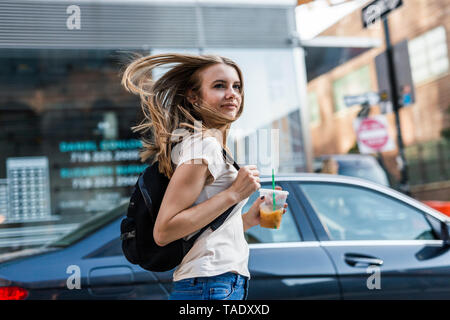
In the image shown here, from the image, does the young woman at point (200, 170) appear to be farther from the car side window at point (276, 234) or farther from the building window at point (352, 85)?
the building window at point (352, 85)

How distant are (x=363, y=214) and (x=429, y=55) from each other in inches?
501

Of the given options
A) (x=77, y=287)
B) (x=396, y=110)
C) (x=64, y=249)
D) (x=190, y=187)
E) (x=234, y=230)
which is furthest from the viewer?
(x=396, y=110)

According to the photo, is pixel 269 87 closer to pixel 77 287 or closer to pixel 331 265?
pixel 331 265

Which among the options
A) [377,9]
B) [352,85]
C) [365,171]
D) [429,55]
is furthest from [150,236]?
[352,85]

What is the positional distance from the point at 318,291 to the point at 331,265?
0.58 ft

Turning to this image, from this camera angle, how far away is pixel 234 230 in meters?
1.68

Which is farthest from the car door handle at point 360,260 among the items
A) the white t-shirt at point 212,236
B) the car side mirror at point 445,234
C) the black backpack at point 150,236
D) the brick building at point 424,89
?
the brick building at point 424,89

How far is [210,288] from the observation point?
5.19 feet

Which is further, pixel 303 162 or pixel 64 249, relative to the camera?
pixel 303 162

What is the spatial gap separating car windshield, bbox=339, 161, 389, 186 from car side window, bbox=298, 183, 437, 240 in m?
3.21

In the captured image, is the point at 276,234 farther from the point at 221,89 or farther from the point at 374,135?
the point at 374,135

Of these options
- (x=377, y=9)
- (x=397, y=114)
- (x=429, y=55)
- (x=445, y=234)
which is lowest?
(x=445, y=234)


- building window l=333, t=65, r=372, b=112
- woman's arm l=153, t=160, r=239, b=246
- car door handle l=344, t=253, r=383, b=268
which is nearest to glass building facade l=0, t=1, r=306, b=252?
car door handle l=344, t=253, r=383, b=268

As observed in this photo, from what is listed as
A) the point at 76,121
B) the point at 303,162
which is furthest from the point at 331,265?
the point at 76,121
